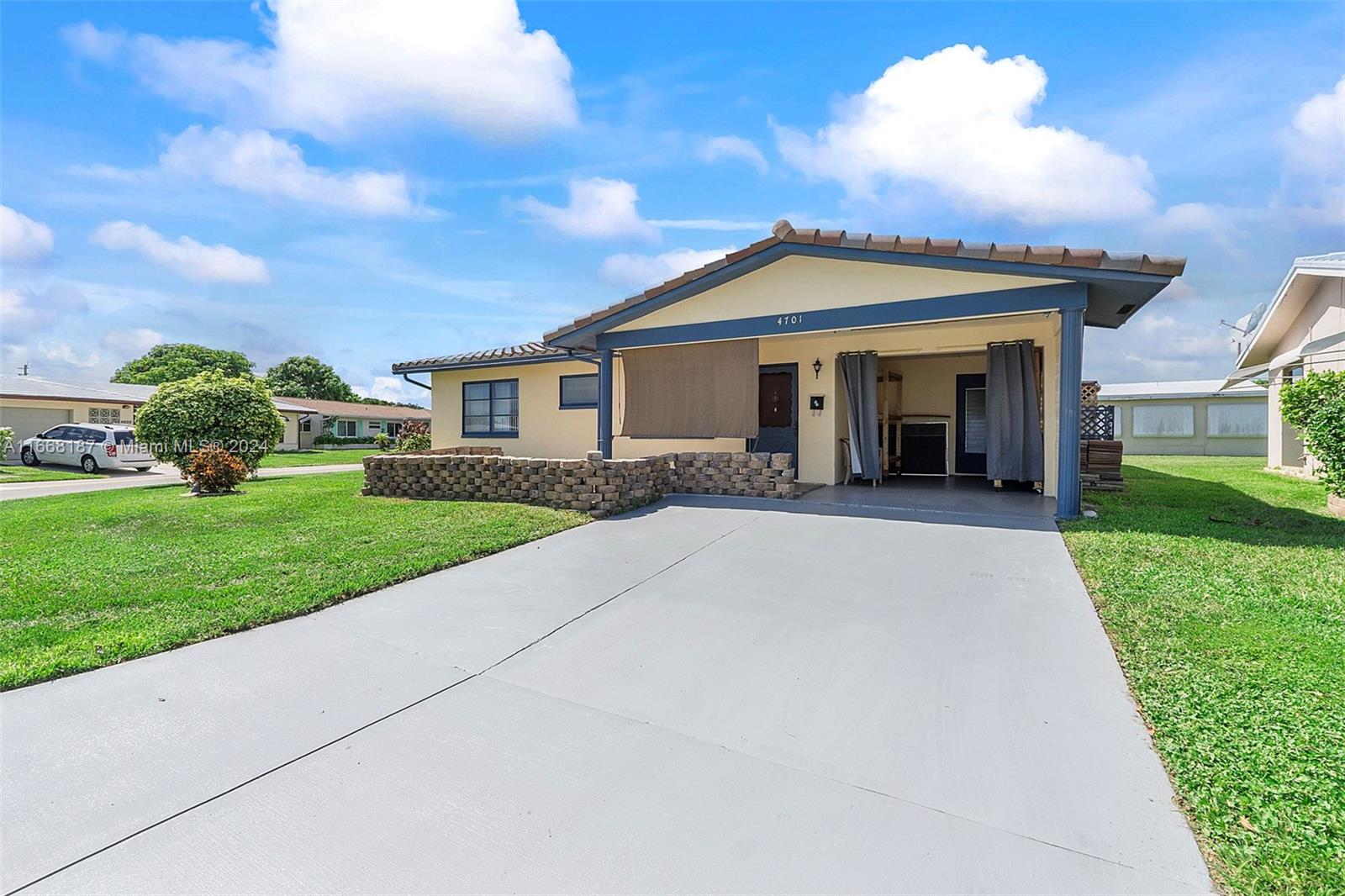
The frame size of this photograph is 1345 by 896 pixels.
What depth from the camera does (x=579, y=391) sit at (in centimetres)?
1262

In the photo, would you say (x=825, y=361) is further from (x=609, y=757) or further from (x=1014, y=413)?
(x=609, y=757)

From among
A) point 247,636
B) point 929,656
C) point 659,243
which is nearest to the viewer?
point 929,656

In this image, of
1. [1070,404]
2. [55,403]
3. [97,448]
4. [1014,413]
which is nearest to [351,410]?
[55,403]

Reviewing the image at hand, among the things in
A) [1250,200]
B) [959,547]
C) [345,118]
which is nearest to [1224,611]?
[959,547]

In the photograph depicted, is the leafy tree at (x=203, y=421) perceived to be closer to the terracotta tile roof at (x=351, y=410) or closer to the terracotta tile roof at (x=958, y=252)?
the terracotta tile roof at (x=958, y=252)

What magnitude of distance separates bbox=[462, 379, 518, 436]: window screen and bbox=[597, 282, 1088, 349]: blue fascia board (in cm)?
401

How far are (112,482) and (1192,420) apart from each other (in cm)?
3631

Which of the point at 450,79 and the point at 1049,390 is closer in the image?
the point at 450,79

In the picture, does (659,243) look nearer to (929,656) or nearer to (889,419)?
(889,419)

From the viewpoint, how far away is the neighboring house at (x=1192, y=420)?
73.2 ft

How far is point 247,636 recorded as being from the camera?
3.59 m

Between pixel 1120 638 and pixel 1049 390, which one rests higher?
pixel 1049 390

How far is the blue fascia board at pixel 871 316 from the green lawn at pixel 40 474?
16.2 meters

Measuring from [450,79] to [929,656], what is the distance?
886 cm
